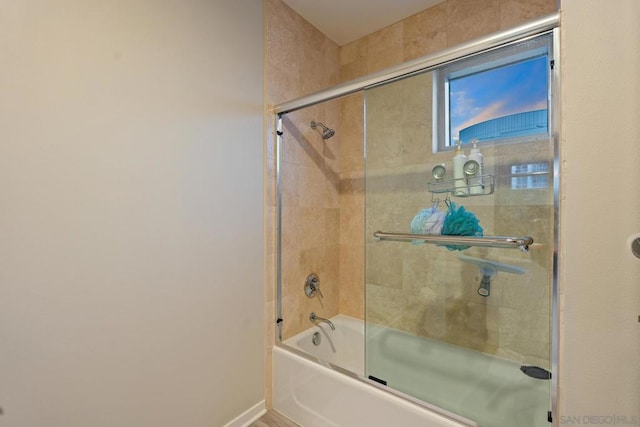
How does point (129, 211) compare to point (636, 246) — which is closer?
point (636, 246)

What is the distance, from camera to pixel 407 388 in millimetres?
1278

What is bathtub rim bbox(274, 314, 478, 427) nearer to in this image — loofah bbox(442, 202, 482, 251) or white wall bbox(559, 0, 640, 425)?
white wall bbox(559, 0, 640, 425)

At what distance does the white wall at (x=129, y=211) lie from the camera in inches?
35.6

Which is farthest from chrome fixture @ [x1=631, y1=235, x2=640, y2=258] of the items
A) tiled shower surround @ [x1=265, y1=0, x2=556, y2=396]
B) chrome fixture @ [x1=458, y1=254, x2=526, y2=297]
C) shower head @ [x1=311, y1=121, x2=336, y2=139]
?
shower head @ [x1=311, y1=121, x2=336, y2=139]

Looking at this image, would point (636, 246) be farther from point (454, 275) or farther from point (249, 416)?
point (249, 416)

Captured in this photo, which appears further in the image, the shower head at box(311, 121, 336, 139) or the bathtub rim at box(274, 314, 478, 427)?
the shower head at box(311, 121, 336, 139)

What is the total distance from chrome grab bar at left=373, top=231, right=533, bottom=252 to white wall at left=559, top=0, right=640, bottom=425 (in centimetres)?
60

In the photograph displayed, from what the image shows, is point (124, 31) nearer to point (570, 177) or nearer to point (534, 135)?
point (570, 177)

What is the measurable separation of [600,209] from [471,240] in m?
0.70

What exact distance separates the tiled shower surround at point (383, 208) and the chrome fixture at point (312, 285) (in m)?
0.04

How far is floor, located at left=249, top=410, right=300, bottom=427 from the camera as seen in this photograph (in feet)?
5.04

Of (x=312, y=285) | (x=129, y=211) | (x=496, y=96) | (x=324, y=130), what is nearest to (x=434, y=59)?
(x=496, y=96)

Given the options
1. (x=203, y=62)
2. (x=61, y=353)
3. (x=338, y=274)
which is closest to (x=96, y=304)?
(x=61, y=353)

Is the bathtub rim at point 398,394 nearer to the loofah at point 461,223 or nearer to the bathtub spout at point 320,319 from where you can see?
the bathtub spout at point 320,319
